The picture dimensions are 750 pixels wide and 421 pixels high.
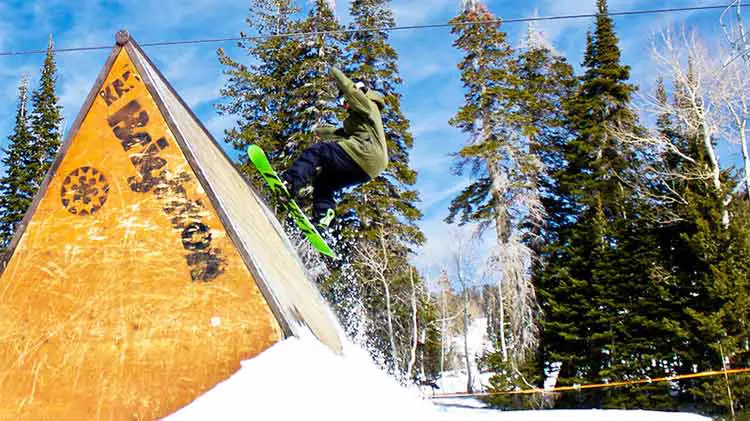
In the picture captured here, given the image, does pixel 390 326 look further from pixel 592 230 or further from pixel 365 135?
pixel 365 135

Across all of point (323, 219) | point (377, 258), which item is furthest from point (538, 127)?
point (323, 219)

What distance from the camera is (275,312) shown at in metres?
3.41

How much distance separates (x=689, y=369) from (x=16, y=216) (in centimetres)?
2878

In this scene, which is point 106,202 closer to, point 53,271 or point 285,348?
point 53,271

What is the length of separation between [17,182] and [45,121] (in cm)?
433

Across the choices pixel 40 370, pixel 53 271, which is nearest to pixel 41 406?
pixel 40 370

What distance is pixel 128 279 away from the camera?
3732 millimetres

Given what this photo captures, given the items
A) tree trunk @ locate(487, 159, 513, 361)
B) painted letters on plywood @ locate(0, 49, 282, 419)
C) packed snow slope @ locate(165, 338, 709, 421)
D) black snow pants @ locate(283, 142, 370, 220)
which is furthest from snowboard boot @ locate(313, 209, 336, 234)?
tree trunk @ locate(487, 159, 513, 361)

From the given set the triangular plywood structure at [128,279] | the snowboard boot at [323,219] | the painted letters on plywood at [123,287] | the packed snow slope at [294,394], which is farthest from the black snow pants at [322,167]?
the packed snow slope at [294,394]

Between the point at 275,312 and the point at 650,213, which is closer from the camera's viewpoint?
the point at 275,312

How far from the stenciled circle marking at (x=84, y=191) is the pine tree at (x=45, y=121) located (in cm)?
2857

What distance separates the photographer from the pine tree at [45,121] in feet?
97.9

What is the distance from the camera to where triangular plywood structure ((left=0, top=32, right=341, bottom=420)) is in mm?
3428

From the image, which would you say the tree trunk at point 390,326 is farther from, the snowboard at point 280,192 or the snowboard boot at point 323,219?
the snowboard at point 280,192
